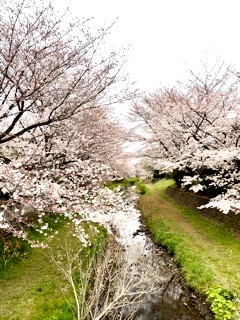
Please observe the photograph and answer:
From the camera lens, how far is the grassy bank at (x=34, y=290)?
22.9 ft

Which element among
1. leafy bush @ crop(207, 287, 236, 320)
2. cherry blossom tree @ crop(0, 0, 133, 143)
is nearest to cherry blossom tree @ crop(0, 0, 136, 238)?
cherry blossom tree @ crop(0, 0, 133, 143)

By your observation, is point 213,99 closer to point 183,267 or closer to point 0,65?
point 183,267

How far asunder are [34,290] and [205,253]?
22.2ft

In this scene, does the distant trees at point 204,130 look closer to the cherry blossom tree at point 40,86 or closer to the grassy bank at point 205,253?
the grassy bank at point 205,253

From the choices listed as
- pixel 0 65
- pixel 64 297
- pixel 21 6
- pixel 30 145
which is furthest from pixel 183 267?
pixel 21 6

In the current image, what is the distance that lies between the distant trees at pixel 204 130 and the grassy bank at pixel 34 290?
682 cm

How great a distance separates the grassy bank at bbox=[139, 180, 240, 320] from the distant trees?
1848mm

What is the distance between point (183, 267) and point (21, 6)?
10229mm

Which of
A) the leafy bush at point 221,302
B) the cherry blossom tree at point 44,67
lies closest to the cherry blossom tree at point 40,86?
the cherry blossom tree at point 44,67

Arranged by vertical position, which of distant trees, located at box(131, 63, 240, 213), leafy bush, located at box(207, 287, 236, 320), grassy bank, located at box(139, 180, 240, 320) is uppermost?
distant trees, located at box(131, 63, 240, 213)

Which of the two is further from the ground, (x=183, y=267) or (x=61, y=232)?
(x=61, y=232)

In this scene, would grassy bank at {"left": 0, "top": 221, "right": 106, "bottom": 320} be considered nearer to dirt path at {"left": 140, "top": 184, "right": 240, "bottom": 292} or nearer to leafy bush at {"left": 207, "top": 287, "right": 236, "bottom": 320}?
leafy bush at {"left": 207, "top": 287, "right": 236, "bottom": 320}

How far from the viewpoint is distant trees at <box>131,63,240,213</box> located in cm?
1251

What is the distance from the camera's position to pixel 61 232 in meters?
13.2
